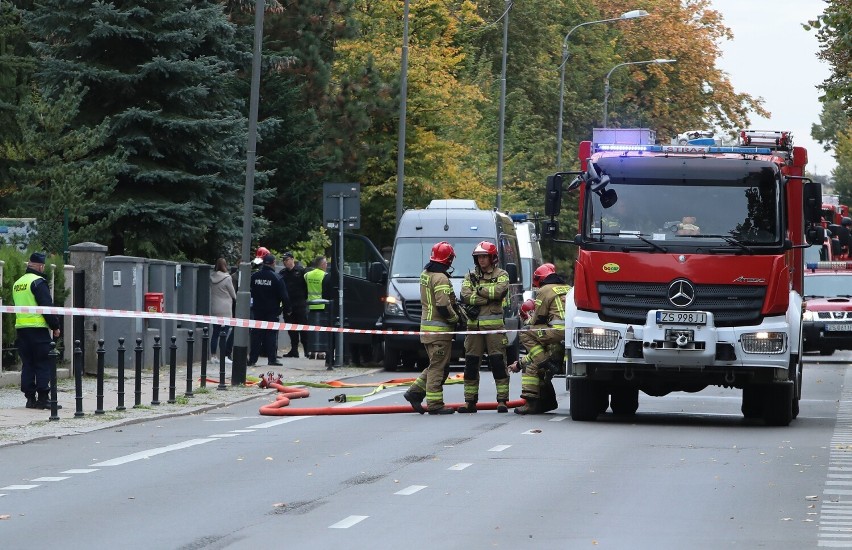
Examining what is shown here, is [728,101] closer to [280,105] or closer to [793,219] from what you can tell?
[280,105]

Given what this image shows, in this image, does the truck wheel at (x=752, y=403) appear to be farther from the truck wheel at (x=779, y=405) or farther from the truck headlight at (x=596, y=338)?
the truck headlight at (x=596, y=338)

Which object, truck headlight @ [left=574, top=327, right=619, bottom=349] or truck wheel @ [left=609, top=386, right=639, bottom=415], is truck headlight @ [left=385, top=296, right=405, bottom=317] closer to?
truck wheel @ [left=609, top=386, right=639, bottom=415]

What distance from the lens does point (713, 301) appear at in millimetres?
18078

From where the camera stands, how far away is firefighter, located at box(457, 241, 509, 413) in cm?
1947

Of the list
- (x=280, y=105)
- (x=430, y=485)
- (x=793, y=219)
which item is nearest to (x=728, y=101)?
(x=280, y=105)

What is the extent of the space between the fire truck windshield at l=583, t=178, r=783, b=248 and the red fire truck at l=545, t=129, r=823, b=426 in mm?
10

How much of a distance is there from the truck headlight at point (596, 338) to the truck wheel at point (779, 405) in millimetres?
1842

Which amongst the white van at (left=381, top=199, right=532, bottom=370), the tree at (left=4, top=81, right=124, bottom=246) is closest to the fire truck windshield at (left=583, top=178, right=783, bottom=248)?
the white van at (left=381, top=199, right=532, bottom=370)

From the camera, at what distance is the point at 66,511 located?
11641 millimetres

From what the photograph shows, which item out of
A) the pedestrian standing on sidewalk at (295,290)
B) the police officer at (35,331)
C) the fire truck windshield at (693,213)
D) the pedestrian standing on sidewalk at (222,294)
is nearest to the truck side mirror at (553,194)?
the fire truck windshield at (693,213)

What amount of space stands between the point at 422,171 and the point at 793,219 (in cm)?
2985

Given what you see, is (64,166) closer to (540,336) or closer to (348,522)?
(540,336)

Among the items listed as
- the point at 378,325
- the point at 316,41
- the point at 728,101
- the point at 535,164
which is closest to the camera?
the point at 378,325

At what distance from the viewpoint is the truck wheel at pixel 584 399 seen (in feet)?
62.0
